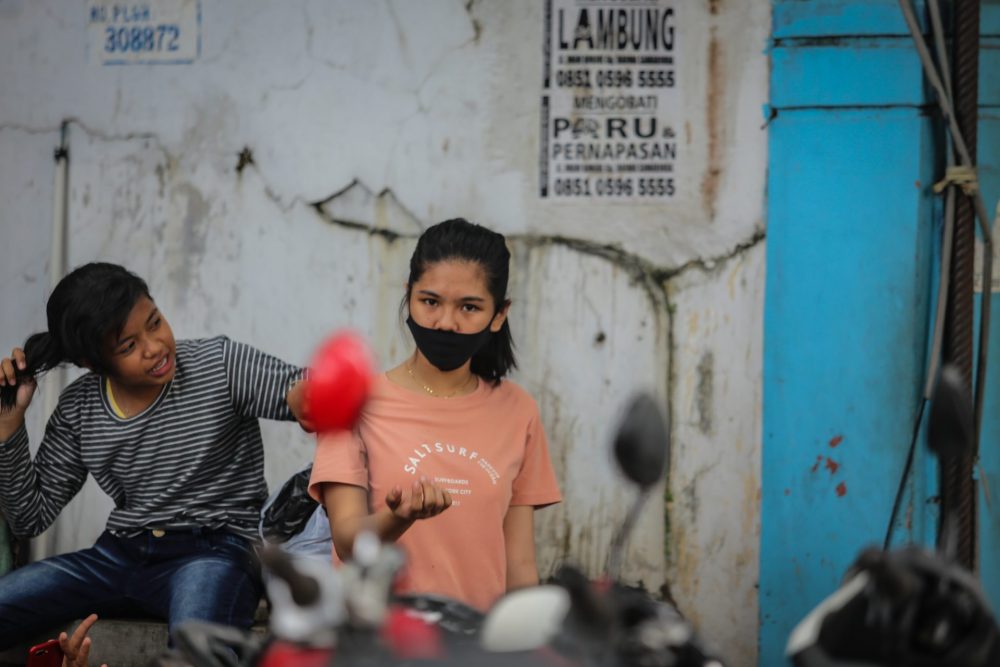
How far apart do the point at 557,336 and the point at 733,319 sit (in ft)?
2.00

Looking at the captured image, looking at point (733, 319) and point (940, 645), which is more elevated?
point (733, 319)

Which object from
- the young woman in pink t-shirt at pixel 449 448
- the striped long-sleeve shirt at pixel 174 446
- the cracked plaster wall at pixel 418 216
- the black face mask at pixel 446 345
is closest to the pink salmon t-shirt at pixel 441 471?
the young woman in pink t-shirt at pixel 449 448

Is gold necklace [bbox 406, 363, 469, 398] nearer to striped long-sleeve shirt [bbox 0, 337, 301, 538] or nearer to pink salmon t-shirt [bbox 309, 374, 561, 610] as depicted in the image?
pink salmon t-shirt [bbox 309, 374, 561, 610]

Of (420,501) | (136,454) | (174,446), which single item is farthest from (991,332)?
(136,454)

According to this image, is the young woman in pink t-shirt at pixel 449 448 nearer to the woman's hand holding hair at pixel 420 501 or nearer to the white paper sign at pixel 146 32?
the woman's hand holding hair at pixel 420 501

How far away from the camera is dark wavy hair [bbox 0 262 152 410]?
9.39 ft

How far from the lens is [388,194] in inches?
143

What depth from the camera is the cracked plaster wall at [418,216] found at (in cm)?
352

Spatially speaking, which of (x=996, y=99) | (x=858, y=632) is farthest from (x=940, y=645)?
(x=996, y=99)

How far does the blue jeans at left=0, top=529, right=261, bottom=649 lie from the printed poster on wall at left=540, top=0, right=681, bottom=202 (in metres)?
1.61

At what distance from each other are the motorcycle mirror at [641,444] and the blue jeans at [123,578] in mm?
1991

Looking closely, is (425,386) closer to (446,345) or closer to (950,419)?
(446,345)

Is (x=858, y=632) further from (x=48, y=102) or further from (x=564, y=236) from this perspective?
(x=48, y=102)

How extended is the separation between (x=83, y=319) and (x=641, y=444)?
2.16 meters
